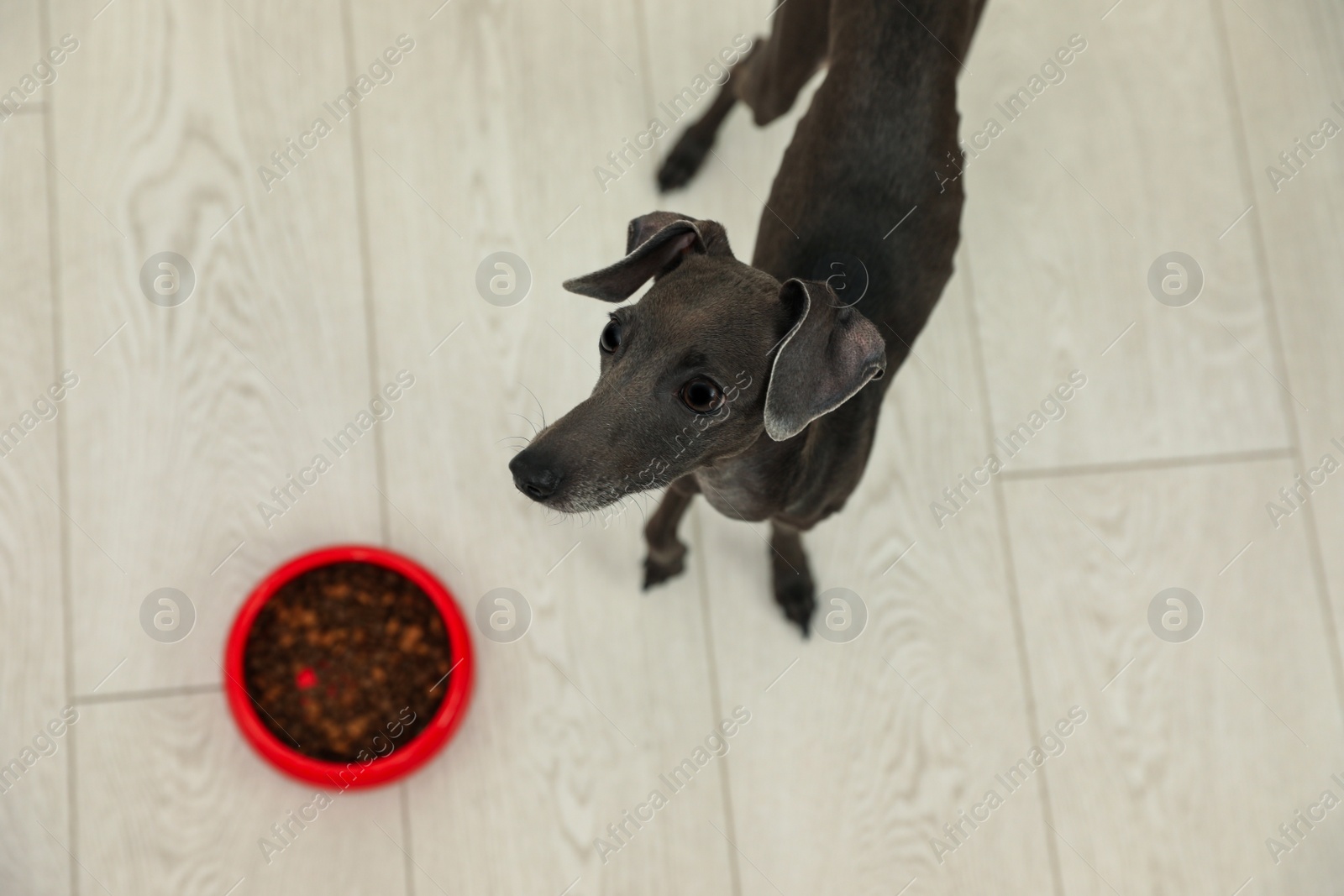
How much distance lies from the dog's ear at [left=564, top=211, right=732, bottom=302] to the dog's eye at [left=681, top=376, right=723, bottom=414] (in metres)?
0.24

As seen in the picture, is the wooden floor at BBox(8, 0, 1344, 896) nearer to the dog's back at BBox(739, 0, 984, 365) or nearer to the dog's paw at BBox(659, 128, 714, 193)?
the dog's paw at BBox(659, 128, 714, 193)

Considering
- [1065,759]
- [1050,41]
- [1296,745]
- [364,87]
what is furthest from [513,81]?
[1296,745]

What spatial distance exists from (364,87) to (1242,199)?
2304 millimetres

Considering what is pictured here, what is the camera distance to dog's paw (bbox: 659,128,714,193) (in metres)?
2.64

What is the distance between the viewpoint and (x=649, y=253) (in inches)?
69.7

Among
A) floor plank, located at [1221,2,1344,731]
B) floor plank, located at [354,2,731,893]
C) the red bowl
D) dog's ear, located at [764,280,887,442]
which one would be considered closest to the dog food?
the red bowl

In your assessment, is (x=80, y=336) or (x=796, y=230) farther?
(x=80, y=336)

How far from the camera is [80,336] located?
2572 millimetres

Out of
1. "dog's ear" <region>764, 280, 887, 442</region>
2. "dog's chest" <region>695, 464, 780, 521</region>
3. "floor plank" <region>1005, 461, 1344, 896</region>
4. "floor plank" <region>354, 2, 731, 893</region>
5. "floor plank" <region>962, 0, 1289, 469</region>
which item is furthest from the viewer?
"floor plank" <region>962, 0, 1289, 469</region>

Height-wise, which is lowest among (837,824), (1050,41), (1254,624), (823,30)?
(837,824)

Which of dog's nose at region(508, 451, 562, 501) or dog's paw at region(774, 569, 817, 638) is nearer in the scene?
dog's nose at region(508, 451, 562, 501)

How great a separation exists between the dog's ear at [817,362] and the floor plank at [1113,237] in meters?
1.17

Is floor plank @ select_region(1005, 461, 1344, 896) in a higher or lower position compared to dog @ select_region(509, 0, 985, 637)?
lower

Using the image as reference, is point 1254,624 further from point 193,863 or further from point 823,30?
point 193,863
